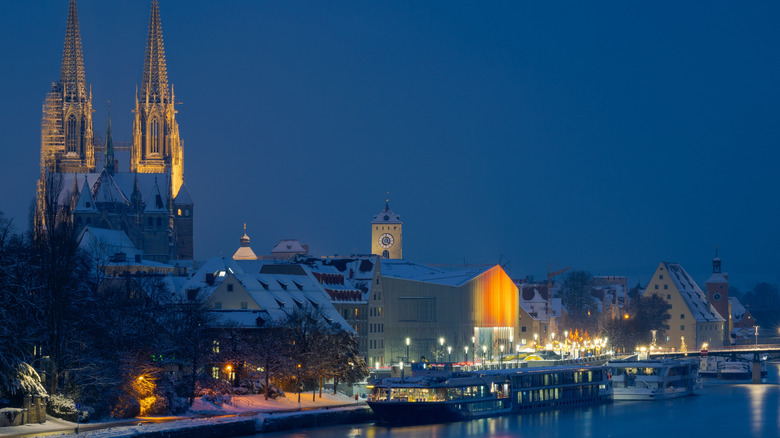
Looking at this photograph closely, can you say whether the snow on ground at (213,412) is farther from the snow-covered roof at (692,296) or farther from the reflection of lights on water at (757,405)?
the snow-covered roof at (692,296)

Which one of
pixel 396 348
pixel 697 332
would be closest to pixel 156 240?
pixel 396 348

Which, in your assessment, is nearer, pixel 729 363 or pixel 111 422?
pixel 111 422

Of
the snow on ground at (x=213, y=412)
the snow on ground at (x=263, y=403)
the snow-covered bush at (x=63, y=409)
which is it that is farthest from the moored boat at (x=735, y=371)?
the snow-covered bush at (x=63, y=409)

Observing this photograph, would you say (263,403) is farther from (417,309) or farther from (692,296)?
(692,296)

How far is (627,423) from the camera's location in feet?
288

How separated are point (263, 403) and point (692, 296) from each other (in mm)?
114885

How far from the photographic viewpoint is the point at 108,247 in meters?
152

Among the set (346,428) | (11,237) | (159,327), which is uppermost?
(11,237)

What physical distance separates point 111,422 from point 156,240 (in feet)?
370

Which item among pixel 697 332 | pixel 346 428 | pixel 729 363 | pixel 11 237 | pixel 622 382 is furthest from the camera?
pixel 697 332

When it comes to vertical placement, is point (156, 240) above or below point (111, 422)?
above

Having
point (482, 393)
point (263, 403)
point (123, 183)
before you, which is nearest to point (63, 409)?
point (263, 403)

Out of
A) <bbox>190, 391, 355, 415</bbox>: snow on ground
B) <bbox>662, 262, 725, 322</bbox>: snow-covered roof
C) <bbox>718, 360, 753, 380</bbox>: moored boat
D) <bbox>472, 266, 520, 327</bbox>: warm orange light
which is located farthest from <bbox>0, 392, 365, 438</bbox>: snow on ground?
<bbox>662, 262, 725, 322</bbox>: snow-covered roof

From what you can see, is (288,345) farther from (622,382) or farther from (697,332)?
(697,332)
